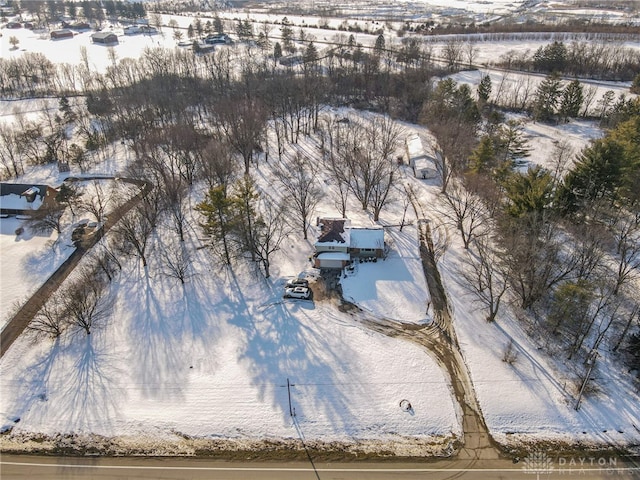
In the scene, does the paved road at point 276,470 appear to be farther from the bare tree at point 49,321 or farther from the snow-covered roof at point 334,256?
the snow-covered roof at point 334,256

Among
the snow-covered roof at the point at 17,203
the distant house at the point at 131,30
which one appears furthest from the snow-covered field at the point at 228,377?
the distant house at the point at 131,30

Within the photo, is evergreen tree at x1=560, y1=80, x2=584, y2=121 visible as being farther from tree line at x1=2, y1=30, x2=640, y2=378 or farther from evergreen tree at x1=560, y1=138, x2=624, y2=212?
evergreen tree at x1=560, y1=138, x2=624, y2=212

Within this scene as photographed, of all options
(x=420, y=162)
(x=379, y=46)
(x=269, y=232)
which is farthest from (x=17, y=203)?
(x=379, y=46)

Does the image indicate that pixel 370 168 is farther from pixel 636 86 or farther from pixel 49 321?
pixel 636 86

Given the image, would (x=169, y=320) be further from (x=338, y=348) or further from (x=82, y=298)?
(x=338, y=348)

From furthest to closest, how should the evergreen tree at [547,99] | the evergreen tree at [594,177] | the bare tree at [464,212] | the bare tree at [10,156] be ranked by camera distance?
the evergreen tree at [547,99], the bare tree at [10,156], the bare tree at [464,212], the evergreen tree at [594,177]

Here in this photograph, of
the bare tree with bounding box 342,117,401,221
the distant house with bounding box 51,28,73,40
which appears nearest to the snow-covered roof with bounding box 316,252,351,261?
the bare tree with bounding box 342,117,401,221
